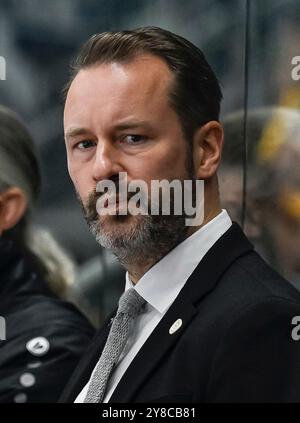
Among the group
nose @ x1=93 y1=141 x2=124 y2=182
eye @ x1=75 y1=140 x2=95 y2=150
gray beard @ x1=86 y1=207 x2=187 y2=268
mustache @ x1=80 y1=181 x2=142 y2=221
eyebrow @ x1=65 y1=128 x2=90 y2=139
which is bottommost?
gray beard @ x1=86 y1=207 x2=187 y2=268

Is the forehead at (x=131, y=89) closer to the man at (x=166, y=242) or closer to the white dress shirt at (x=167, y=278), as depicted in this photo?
the man at (x=166, y=242)

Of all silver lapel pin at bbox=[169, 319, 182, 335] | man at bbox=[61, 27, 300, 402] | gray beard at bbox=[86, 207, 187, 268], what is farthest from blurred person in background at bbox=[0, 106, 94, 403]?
silver lapel pin at bbox=[169, 319, 182, 335]

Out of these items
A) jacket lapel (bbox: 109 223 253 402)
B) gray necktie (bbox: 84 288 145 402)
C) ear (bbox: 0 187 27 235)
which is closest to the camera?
jacket lapel (bbox: 109 223 253 402)

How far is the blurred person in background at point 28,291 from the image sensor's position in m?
2.02

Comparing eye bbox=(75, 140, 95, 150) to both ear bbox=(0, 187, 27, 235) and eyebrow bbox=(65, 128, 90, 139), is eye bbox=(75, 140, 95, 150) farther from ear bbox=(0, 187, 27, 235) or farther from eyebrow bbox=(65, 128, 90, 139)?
ear bbox=(0, 187, 27, 235)

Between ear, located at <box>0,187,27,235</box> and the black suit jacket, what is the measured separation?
30.2 inches

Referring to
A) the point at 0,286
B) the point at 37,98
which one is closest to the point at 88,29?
the point at 37,98

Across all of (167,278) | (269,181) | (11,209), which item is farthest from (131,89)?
(11,209)

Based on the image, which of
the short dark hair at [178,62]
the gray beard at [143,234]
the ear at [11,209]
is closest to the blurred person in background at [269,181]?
the short dark hair at [178,62]

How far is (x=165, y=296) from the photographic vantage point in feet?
5.17

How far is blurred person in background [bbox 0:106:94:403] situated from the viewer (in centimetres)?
202

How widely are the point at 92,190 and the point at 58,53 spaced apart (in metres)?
0.61

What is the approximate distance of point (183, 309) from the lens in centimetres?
149

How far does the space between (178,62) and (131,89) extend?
0.14 meters
